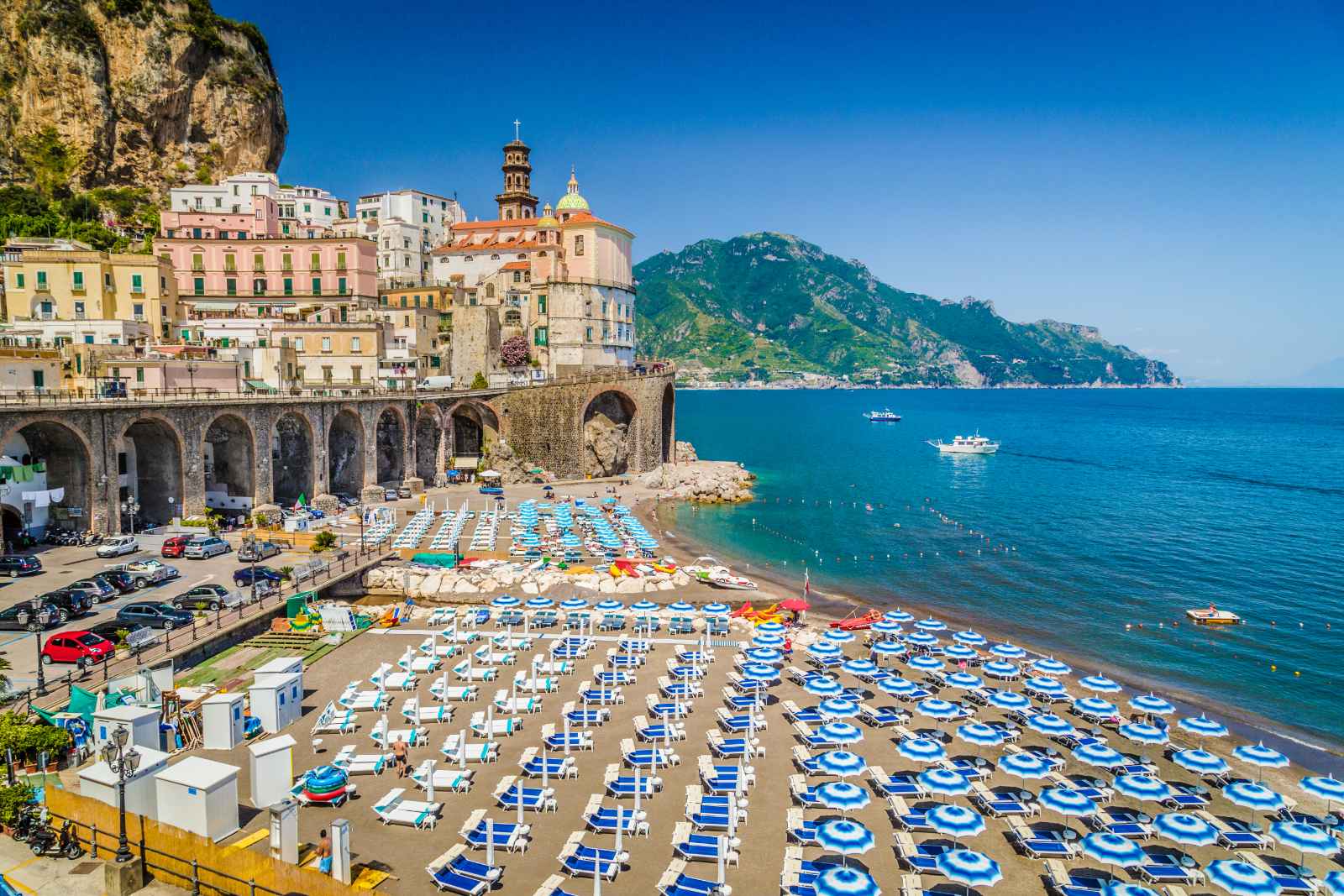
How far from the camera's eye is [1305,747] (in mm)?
27609

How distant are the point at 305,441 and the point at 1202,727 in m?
53.3

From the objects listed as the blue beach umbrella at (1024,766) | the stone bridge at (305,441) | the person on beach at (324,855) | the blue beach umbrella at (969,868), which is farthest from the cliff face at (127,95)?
the blue beach umbrella at (969,868)

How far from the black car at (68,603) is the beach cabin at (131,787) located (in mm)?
16524

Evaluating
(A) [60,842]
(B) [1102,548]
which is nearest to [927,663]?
(A) [60,842]

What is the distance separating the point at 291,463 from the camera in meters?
57.7

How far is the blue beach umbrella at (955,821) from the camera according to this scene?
1814 centimetres

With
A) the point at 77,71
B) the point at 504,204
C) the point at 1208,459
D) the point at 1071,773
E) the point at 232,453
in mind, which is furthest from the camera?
the point at 1208,459

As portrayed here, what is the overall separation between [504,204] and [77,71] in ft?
138

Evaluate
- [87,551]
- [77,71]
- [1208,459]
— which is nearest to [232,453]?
[87,551]

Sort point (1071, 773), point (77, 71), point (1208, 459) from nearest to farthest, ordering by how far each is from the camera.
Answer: point (1071, 773) → point (77, 71) → point (1208, 459)

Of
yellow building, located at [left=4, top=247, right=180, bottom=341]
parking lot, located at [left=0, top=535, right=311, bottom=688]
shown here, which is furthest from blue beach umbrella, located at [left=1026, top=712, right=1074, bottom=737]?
yellow building, located at [left=4, top=247, right=180, bottom=341]

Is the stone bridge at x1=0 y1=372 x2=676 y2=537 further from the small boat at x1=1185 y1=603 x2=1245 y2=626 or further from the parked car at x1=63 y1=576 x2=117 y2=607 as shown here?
the small boat at x1=1185 y1=603 x2=1245 y2=626

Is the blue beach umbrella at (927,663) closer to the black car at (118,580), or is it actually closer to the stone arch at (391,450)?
the black car at (118,580)

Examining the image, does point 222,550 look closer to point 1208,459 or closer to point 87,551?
point 87,551
